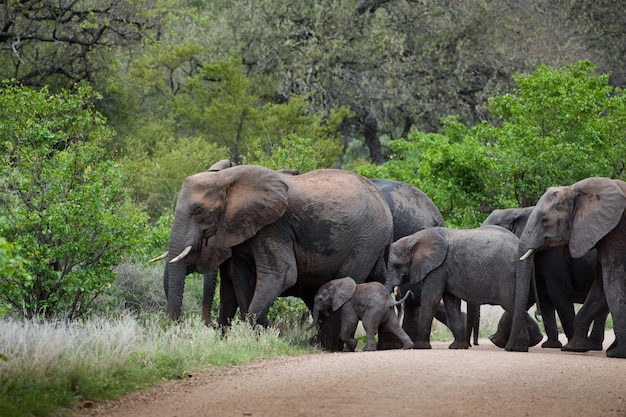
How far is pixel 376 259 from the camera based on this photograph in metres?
17.4

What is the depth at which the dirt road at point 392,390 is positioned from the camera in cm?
924

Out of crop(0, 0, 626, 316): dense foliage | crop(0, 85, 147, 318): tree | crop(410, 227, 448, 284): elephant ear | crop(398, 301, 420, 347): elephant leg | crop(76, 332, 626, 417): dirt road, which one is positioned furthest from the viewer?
crop(0, 0, 626, 316): dense foliage

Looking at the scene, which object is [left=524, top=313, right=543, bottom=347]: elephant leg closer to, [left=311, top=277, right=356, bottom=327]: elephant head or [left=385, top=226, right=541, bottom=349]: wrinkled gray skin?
[left=385, top=226, right=541, bottom=349]: wrinkled gray skin

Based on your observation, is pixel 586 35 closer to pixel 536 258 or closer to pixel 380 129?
pixel 380 129

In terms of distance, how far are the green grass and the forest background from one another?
1321 mm

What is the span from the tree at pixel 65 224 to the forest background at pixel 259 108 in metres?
0.03

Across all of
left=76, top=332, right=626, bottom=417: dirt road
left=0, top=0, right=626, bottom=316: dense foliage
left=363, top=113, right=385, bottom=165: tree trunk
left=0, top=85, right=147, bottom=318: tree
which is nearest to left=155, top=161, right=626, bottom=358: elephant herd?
left=0, top=85, right=147, bottom=318: tree

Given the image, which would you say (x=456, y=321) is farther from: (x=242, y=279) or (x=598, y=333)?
(x=242, y=279)

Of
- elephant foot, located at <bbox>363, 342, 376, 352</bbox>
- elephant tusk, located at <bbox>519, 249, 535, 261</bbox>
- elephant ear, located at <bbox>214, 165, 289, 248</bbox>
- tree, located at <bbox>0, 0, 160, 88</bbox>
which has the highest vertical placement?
tree, located at <bbox>0, 0, 160, 88</bbox>

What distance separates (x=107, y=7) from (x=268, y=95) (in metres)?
11.3

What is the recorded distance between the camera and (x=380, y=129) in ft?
147

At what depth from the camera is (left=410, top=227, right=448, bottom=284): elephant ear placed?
1648 cm

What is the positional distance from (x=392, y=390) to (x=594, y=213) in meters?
6.34

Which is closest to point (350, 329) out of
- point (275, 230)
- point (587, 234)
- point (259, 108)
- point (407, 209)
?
point (275, 230)
